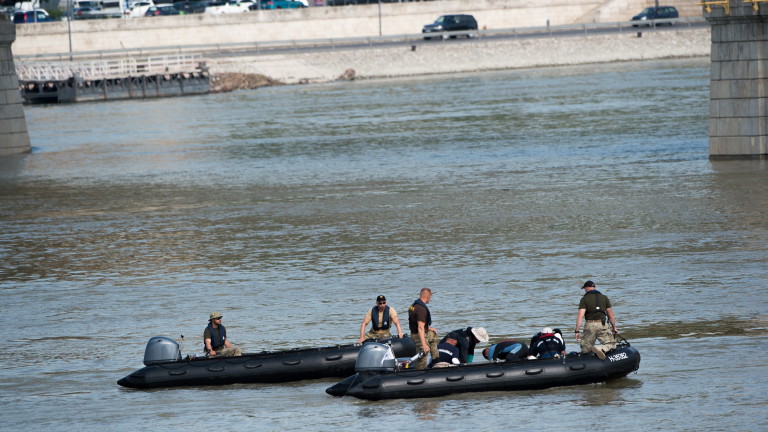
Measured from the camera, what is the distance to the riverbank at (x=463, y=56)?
355 feet

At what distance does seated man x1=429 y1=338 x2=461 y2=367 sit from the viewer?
21297 millimetres

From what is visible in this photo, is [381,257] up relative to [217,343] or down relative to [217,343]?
down

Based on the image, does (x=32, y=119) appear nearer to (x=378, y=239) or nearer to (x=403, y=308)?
(x=378, y=239)

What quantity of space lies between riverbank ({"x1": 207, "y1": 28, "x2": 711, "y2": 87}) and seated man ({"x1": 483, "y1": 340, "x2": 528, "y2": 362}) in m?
86.0

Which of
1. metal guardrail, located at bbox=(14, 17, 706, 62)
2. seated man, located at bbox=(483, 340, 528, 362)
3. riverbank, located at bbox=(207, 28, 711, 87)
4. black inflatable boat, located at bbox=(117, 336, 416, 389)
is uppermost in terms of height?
metal guardrail, located at bbox=(14, 17, 706, 62)

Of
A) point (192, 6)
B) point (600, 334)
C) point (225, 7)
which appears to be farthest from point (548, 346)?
point (192, 6)

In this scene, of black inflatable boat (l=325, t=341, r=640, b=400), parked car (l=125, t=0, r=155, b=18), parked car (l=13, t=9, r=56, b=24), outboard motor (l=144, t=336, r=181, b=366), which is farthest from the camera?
parked car (l=125, t=0, r=155, b=18)

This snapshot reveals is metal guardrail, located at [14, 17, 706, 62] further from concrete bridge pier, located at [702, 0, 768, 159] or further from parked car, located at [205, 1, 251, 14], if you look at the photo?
concrete bridge pier, located at [702, 0, 768, 159]

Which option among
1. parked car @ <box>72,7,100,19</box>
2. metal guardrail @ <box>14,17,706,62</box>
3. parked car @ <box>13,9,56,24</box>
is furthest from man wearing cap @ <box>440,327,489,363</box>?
parked car @ <box>72,7,100,19</box>

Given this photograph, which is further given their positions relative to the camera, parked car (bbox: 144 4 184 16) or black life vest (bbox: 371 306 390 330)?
parked car (bbox: 144 4 184 16)

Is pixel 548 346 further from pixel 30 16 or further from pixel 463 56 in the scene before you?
pixel 30 16

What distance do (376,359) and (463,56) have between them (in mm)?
94129

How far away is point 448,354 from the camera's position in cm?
2136

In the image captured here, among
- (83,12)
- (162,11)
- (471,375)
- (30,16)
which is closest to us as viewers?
(471,375)
